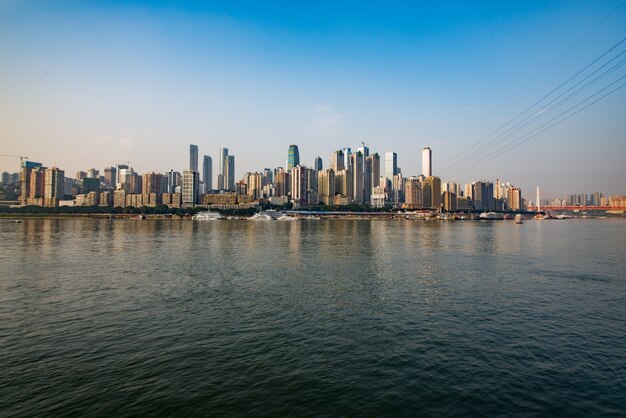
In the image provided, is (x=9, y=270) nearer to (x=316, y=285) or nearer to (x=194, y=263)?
(x=194, y=263)

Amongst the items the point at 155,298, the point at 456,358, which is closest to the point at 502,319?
the point at 456,358

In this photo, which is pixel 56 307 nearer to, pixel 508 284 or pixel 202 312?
pixel 202 312

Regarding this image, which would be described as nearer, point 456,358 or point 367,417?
point 367,417

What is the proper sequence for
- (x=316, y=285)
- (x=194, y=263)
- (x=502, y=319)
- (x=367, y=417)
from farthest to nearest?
(x=194, y=263) → (x=316, y=285) → (x=502, y=319) → (x=367, y=417)

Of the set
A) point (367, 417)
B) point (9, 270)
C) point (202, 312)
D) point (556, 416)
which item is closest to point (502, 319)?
point (556, 416)

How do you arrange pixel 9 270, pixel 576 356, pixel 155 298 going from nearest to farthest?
pixel 576 356, pixel 155 298, pixel 9 270

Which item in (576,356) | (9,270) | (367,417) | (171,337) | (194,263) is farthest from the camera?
(194,263)
